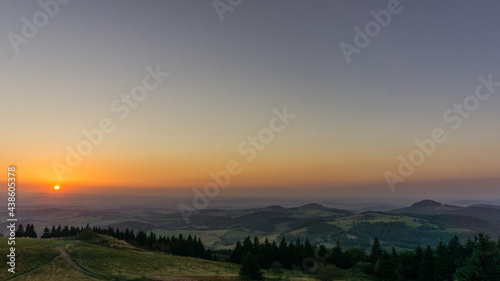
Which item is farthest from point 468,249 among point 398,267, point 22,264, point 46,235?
point 46,235

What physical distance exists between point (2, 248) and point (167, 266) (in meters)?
33.0

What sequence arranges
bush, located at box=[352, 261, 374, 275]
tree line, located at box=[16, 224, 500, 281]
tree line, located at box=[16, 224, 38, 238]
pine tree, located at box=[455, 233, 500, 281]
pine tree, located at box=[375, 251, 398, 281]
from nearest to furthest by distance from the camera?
pine tree, located at box=[455, 233, 500, 281] → tree line, located at box=[16, 224, 500, 281] → pine tree, located at box=[375, 251, 398, 281] → bush, located at box=[352, 261, 374, 275] → tree line, located at box=[16, 224, 38, 238]

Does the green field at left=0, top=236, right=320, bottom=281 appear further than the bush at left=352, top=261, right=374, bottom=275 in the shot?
No

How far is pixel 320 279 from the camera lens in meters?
61.9

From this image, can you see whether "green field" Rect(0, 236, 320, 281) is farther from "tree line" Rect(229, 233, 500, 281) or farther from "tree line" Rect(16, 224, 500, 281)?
"tree line" Rect(229, 233, 500, 281)

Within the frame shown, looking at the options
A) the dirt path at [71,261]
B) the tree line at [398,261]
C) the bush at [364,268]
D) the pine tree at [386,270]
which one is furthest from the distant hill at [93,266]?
the bush at [364,268]

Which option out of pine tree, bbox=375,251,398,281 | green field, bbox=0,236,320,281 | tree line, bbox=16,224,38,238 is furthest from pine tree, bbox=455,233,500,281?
tree line, bbox=16,224,38,238

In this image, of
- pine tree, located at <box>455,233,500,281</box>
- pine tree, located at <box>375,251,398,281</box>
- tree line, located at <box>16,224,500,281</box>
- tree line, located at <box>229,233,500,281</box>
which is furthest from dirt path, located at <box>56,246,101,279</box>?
pine tree, located at <box>375,251,398,281</box>

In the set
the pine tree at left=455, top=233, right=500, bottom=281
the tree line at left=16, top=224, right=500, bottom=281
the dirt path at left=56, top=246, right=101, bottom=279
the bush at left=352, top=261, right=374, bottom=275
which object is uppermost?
the pine tree at left=455, top=233, right=500, bottom=281

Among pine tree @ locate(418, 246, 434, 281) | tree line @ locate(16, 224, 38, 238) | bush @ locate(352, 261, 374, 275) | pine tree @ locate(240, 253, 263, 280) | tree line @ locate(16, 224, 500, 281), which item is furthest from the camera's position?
tree line @ locate(16, 224, 38, 238)

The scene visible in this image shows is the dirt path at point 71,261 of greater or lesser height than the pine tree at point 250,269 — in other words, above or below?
above

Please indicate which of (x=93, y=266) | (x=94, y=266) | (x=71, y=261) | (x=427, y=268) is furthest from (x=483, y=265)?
(x=71, y=261)

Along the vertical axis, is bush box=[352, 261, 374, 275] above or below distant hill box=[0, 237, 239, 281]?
below

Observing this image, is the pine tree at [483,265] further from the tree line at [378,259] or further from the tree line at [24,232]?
the tree line at [24,232]
